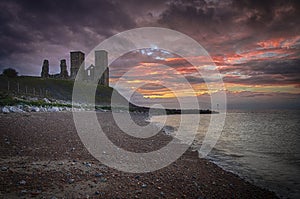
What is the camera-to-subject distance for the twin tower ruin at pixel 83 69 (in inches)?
4730

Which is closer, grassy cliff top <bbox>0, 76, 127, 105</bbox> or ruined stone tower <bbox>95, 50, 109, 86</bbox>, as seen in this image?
grassy cliff top <bbox>0, 76, 127, 105</bbox>

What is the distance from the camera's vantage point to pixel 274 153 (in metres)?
15.8

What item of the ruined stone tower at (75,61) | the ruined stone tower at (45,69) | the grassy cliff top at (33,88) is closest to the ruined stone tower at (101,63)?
the ruined stone tower at (75,61)

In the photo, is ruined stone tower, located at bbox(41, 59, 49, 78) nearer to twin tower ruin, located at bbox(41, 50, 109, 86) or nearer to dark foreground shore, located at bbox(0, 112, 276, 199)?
twin tower ruin, located at bbox(41, 50, 109, 86)

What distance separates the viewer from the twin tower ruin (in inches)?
4730

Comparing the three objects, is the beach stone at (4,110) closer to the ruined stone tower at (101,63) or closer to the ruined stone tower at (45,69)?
the ruined stone tower at (45,69)

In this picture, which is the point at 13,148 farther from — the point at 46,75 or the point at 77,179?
the point at 46,75

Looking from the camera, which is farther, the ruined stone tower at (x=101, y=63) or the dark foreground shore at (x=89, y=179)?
the ruined stone tower at (x=101, y=63)

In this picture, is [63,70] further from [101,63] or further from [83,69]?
[101,63]

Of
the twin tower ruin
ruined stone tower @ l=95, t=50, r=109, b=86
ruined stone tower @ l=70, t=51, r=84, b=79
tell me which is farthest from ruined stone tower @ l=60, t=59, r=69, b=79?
ruined stone tower @ l=95, t=50, r=109, b=86

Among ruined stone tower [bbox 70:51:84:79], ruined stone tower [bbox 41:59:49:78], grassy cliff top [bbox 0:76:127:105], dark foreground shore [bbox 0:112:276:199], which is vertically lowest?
dark foreground shore [bbox 0:112:276:199]

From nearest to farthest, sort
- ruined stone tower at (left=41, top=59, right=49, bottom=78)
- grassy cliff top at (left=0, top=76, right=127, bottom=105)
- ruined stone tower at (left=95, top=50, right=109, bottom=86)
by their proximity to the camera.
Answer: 1. grassy cliff top at (left=0, top=76, right=127, bottom=105)
2. ruined stone tower at (left=41, top=59, right=49, bottom=78)
3. ruined stone tower at (left=95, top=50, right=109, bottom=86)

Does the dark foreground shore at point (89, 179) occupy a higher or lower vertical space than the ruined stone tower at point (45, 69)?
lower

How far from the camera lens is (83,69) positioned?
140 meters
